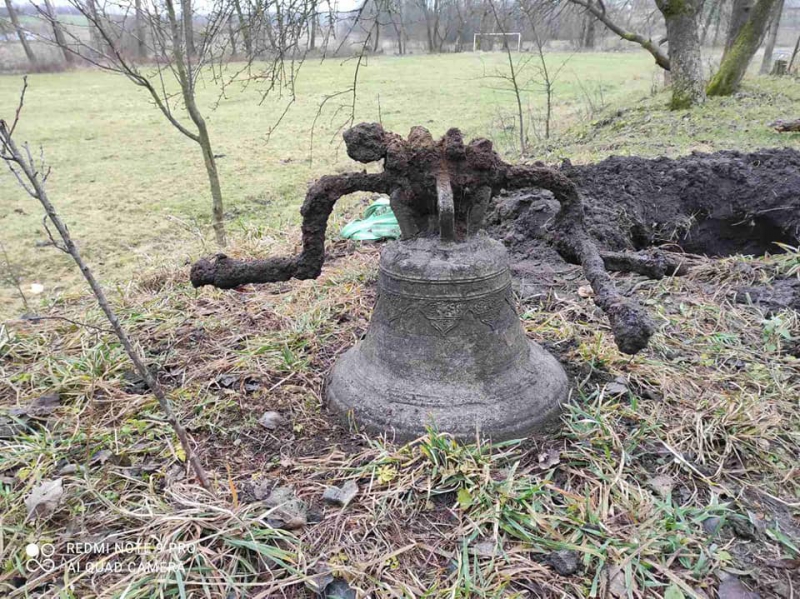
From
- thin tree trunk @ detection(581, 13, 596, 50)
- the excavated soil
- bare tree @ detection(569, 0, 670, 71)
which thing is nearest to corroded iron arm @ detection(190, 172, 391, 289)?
the excavated soil

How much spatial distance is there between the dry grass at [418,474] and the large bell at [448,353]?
0.09 m

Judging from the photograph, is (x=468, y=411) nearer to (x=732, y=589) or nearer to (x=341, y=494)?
(x=341, y=494)

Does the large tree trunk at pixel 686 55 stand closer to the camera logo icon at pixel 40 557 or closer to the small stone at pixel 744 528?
the small stone at pixel 744 528

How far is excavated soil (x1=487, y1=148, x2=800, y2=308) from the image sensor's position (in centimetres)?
400

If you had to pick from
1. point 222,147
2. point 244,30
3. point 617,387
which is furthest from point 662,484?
point 222,147

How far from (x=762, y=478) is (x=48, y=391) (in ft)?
9.50

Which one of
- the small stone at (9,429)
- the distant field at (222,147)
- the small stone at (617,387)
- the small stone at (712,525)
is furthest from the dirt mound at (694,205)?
the small stone at (9,429)

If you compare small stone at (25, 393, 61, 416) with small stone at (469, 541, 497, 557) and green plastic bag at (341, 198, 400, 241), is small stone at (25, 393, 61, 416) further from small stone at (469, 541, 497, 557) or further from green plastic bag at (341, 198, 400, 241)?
green plastic bag at (341, 198, 400, 241)

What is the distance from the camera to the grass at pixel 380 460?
1.55 meters

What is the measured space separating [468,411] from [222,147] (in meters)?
9.74

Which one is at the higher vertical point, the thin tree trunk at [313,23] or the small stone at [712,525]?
the thin tree trunk at [313,23]

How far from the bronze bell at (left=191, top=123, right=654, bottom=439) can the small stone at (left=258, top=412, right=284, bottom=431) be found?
284mm

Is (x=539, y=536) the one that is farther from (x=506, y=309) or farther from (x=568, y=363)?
(x=568, y=363)

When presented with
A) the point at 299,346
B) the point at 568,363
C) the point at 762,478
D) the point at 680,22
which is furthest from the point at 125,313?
the point at 680,22
